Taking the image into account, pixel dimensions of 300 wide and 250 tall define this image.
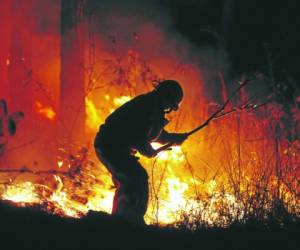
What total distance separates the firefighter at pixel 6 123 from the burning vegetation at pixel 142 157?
0.07ft

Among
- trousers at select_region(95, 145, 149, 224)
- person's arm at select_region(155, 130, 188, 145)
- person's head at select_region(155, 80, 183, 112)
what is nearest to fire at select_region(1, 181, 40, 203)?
trousers at select_region(95, 145, 149, 224)

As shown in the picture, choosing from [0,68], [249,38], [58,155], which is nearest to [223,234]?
[58,155]

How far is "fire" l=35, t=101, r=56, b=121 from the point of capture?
10008 mm

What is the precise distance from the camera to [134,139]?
737cm

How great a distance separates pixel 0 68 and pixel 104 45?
2034 mm

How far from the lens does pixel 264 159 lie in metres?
8.52

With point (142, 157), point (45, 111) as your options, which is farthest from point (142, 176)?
point (45, 111)

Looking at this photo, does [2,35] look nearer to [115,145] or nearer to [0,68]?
[0,68]

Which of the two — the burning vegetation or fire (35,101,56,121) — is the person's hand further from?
fire (35,101,56,121)

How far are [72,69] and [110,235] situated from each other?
164 inches

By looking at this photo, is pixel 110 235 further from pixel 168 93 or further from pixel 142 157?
pixel 142 157

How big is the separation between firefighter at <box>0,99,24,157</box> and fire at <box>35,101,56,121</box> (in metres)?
0.36

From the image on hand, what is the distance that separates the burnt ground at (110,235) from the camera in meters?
6.30

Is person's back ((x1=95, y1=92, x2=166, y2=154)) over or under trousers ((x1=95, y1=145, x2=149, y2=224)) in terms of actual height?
over
